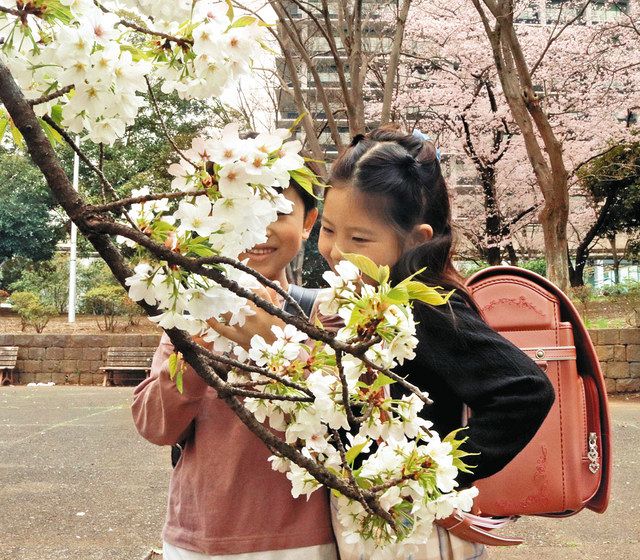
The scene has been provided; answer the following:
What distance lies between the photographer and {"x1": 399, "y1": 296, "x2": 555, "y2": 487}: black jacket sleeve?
1.26 meters

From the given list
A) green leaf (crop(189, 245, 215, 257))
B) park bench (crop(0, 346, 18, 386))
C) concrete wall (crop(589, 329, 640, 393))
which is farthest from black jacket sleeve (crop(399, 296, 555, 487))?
park bench (crop(0, 346, 18, 386))

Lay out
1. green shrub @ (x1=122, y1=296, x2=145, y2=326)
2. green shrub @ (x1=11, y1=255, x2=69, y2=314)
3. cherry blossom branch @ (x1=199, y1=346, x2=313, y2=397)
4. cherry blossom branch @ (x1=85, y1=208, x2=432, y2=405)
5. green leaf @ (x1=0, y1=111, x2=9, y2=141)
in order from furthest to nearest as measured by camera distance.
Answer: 1. green shrub @ (x1=11, y1=255, x2=69, y2=314)
2. green shrub @ (x1=122, y1=296, x2=145, y2=326)
3. green leaf @ (x1=0, y1=111, x2=9, y2=141)
4. cherry blossom branch @ (x1=199, y1=346, x2=313, y2=397)
5. cherry blossom branch @ (x1=85, y1=208, x2=432, y2=405)

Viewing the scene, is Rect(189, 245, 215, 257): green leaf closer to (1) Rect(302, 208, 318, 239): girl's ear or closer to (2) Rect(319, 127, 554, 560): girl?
(2) Rect(319, 127, 554, 560): girl

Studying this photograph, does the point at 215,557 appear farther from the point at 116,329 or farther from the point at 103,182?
the point at 116,329

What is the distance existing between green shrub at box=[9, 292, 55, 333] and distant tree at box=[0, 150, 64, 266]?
797 centimetres

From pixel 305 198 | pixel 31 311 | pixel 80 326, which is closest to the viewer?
pixel 305 198

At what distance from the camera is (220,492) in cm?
141

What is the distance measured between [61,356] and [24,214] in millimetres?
10505

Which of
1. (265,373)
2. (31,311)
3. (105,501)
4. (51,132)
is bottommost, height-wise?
(105,501)

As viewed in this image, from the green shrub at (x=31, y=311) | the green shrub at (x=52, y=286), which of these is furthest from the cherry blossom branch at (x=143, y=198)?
the green shrub at (x=52, y=286)

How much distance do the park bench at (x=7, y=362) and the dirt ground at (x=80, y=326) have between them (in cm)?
199

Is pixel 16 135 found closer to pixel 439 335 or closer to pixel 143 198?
pixel 143 198

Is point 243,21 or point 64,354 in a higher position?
point 243,21

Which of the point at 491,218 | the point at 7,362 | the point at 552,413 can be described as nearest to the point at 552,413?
the point at 552,413
